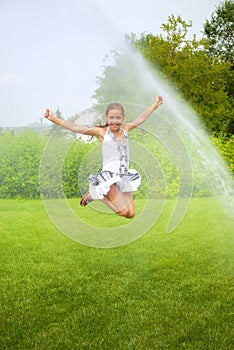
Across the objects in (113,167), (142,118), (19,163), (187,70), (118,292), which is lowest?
(118,292)

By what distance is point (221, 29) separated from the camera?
27.1 metres

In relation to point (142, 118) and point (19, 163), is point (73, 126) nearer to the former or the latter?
point (142, 118)

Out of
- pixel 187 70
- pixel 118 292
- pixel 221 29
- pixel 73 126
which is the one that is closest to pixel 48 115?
pixel 73 126

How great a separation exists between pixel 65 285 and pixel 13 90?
3.46m

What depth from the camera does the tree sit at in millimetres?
26058

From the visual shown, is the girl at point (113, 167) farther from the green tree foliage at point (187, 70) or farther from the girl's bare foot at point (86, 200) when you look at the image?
the green tree foliage at point (187, 70)

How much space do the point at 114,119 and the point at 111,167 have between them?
1.25ft

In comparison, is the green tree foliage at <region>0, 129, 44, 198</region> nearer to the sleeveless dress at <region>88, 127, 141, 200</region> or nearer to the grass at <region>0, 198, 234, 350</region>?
the grass at <region>0, 198, 234, 350</region>

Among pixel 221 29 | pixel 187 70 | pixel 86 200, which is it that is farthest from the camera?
pixel 221 29

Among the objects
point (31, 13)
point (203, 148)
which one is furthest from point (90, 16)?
point (203, 148)

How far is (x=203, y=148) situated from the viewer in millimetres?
11992

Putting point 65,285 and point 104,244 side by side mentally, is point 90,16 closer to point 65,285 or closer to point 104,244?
point 104,244

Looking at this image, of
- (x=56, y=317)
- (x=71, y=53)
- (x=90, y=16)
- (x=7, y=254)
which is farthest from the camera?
(x=71, y=53)

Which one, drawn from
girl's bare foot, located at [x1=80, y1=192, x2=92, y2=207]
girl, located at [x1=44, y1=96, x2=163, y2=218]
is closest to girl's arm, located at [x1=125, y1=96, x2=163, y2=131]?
girl, located at [x1=44, y1=96, x2=163, y2=218]
